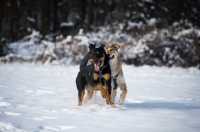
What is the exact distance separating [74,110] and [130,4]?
878 inches

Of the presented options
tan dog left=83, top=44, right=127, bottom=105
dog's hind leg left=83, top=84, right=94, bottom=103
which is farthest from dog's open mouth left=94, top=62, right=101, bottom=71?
dog's hind leg left=83, top=84, right=94, bottom=103

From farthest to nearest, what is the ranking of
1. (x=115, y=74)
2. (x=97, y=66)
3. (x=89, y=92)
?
(x=89, y=92)
(x=115, y=74)
(x=97, y=66)

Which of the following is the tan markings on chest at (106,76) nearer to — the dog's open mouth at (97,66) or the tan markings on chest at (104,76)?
the tan markings on chest at (104,76)

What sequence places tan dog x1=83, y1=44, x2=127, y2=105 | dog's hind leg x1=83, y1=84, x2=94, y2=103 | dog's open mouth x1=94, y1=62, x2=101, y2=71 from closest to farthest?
dog's open mouth x1=94, y1=62, x2=101, y2=71
tan dog x1=83, y1=44, x2=127, y2=105
dog's hind leg x1=83, y1=84, x2=94, y2=103

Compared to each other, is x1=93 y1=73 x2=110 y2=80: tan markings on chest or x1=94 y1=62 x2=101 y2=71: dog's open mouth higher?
x1=94 y1=62 x2=101 y2=71: dog's open mouth

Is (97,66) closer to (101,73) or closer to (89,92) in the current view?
(101,73)

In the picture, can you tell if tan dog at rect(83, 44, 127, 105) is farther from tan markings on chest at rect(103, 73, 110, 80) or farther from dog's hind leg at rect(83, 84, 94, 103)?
dog's hind leg at rect(83, 84, 94, 103)

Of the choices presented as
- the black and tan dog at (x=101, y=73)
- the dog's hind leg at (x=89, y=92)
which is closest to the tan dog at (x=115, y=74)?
the black and tan dog at (x=101, y=73)

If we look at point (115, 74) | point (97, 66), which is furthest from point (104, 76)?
point (115, 74)

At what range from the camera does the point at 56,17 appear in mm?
27797

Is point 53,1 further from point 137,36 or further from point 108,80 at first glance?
point 108,80

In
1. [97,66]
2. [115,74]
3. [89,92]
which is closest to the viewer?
[97,66]

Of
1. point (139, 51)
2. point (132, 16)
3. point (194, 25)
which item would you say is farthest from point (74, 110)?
point (132, 16)

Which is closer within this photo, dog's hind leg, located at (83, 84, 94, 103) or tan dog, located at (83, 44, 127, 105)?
tan dog, located at (83, 44, 127, 105)
